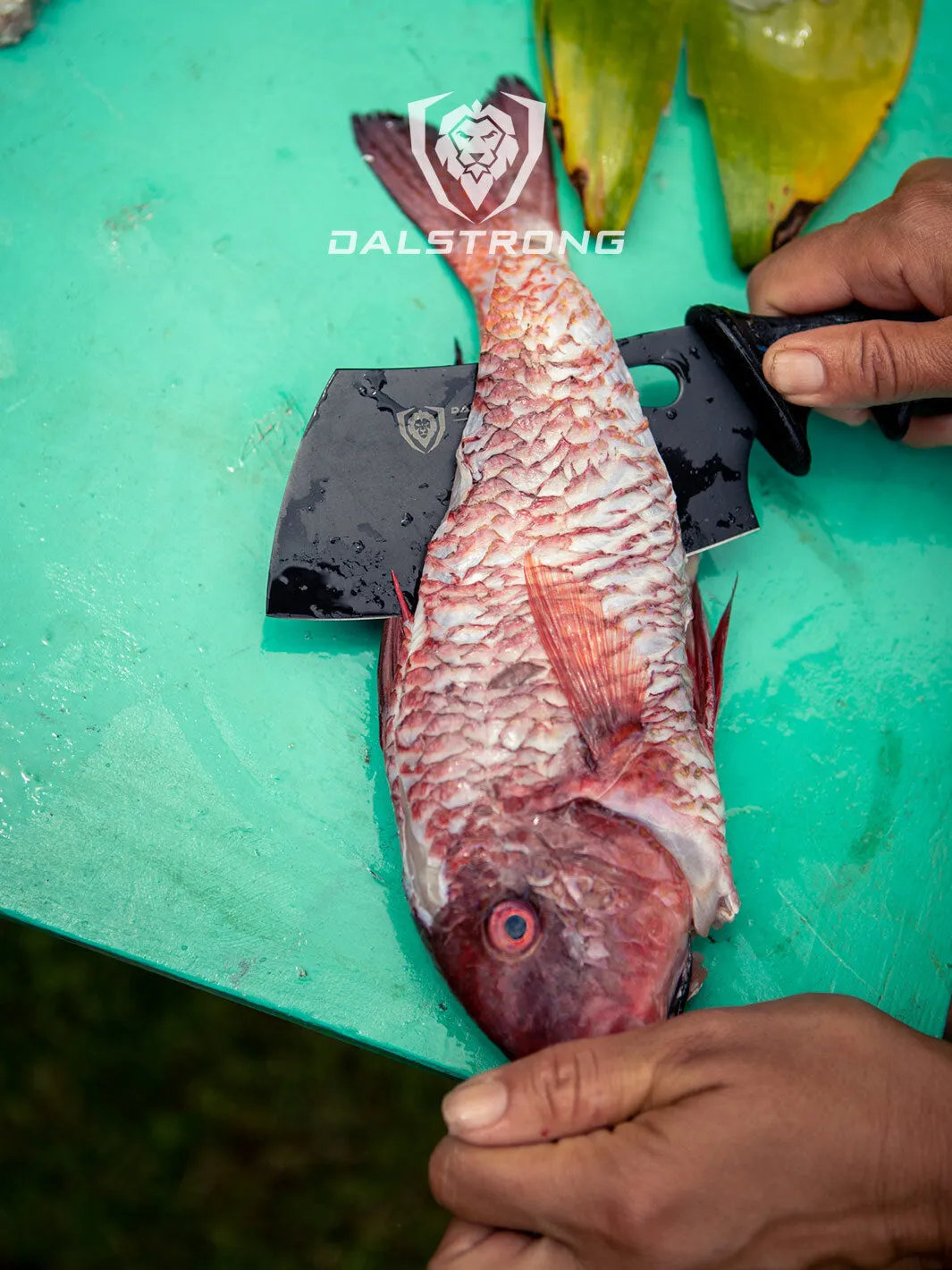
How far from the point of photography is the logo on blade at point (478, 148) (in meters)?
2.18

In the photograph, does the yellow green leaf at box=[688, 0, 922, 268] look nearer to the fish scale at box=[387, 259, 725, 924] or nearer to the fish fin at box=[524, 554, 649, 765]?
the fish scale at box=[387, 259, 725, 924]

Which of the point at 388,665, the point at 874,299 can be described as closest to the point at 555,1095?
the point at 388,665

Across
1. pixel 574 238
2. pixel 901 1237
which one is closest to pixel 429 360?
pixel 574 238

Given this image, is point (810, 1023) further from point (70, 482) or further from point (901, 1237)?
point (70, 482)

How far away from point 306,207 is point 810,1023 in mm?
1958

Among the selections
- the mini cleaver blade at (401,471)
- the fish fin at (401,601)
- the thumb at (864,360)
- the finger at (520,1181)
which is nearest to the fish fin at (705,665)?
the mini cleaver blade at (401,471)

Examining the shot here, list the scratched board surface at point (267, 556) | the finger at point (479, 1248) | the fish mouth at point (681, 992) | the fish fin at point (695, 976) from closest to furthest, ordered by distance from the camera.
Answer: the finger at point (479, 1248)
the fish mouth at point (681, 992)
the fish fin at point (695, 976)
the scratched board surface at point (267, 556)

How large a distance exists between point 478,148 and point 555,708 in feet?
4.51

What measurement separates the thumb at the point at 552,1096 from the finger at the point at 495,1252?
6.4 inches

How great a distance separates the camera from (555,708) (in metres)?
1.59

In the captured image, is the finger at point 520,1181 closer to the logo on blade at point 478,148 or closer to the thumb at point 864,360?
the thumb at point 864,360

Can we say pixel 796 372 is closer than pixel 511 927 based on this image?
No

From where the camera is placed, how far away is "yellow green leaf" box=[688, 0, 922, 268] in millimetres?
2178

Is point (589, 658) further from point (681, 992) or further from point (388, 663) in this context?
point (681, 992)
